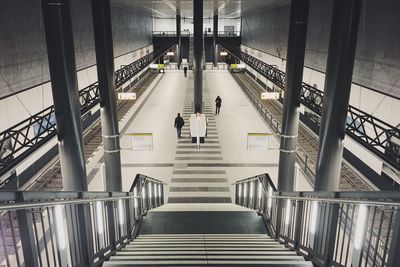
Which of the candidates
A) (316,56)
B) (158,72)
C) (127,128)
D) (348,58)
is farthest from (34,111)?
(158,72)

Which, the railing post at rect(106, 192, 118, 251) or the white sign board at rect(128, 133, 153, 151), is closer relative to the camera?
the railing post at rect(106, 192, 118, 251)

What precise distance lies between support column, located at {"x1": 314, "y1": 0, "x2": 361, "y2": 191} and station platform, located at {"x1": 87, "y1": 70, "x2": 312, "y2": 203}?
3.55 m

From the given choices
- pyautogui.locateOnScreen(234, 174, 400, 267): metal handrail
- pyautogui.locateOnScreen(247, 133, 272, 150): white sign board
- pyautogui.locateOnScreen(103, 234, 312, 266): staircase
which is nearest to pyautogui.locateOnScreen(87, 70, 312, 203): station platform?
pyautogui.locateOnScreen(247, 133, 272, 150): white sign board

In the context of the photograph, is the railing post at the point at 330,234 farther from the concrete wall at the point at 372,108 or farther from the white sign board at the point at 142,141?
the white sign board at the point at 142,141

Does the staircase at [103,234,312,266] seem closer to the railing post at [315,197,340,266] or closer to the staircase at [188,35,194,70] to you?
the railing post at [315,197,340,266]

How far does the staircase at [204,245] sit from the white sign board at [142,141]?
319cm

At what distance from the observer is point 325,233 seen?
12.9 ft

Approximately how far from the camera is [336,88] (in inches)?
278

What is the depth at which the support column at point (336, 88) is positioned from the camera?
21.8 feet

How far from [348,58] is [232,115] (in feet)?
41.4

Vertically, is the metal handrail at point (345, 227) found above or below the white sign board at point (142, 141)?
above

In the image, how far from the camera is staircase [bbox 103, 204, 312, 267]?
391 cm

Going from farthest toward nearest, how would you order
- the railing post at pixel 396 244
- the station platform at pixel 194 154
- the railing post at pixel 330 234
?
1. the station platform at pixel 194 154
2. the railing post at pixel 330 234
3. the railing post at pixel 396 244

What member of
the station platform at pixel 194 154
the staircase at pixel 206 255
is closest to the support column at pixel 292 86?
the station platform at pixel 194 154
